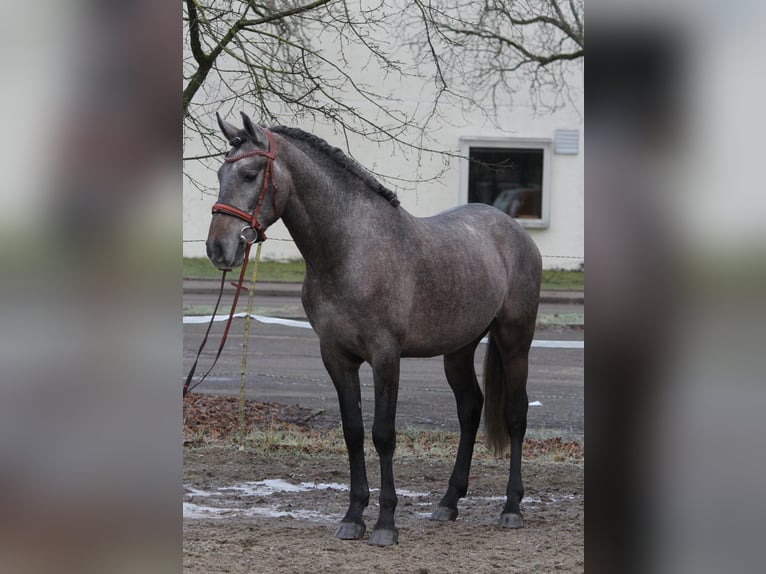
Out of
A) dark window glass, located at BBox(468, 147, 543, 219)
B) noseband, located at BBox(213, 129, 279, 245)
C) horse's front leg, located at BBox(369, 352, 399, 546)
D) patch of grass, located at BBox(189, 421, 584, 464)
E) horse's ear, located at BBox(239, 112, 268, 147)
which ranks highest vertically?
dark window glass, located at BBox(468, 147, 543, 219)

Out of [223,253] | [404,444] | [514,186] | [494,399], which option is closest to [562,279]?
[514,186]

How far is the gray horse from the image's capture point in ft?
13.1

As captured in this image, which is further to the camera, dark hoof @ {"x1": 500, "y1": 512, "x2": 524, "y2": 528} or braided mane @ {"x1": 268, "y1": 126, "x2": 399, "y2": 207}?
dark hoof @ {"x1": 500, "y1": 512, "x2": 524, "y2": 528}

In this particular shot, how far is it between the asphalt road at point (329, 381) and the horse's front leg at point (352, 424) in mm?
2878

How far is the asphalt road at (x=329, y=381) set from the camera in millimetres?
7949

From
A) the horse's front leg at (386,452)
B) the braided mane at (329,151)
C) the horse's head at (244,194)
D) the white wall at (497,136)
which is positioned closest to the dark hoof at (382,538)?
the horse's front leg at (386,452)

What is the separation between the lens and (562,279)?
17.0 metres

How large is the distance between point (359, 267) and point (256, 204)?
585mm

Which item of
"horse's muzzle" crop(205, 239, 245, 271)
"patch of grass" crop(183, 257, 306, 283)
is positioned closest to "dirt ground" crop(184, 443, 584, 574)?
"horse's muzzle" crop(205, 239, 245, 271)

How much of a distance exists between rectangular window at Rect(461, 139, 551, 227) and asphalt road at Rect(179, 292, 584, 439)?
15.6 feet

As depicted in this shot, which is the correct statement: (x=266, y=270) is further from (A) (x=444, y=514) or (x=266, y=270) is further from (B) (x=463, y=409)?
(A) (x=444, y=514)

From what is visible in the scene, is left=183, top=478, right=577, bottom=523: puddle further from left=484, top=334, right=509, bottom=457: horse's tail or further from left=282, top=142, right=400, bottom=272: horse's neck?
left=282, top=142, right=400, bottom=272: horse's neck
